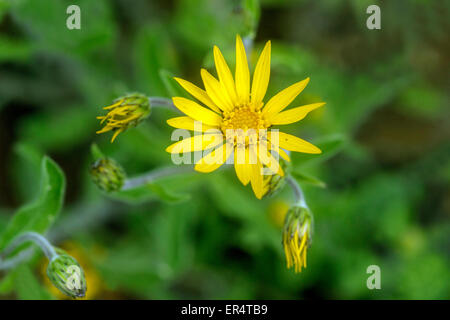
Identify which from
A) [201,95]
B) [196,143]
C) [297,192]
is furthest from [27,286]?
[297,192]

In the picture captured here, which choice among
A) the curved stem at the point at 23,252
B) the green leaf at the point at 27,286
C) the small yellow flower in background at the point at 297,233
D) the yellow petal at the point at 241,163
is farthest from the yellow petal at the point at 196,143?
the green leaf at the point at 27,286

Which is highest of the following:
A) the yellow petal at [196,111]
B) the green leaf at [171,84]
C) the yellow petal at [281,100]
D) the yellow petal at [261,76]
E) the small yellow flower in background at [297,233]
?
the green leaf at [171,84]

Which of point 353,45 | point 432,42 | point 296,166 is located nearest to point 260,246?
point 296,166

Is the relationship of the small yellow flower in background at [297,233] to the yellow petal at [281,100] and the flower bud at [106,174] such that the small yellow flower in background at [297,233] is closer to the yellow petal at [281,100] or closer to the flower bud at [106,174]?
the yellow petal at [281,100]

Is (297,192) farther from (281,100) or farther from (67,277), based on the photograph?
(67,277)

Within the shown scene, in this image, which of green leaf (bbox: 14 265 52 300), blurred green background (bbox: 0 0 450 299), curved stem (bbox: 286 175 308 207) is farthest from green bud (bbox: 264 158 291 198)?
green leaf (bbox: 14 265 52 300)

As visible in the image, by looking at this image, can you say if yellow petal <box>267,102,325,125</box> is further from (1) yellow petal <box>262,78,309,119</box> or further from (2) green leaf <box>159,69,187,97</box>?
(2) green leaf <box>159,69,187,97</box>
